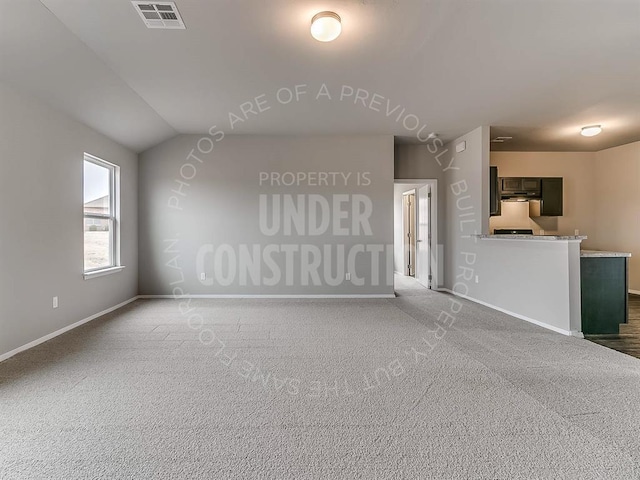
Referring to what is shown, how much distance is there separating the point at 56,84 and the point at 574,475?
16.2ft

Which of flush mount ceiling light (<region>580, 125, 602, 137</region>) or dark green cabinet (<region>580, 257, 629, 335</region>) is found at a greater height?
flush mount ceiling light (<region>580, 125, 602, 137</region>)

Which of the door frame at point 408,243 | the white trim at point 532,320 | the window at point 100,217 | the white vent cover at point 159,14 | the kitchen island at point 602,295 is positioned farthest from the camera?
the door frame at point 408,243

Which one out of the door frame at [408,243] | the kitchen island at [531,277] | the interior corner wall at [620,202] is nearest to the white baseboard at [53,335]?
the kitchen island at [531,277]

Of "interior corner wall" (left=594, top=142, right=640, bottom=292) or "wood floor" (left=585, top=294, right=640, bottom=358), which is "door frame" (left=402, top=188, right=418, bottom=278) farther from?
"wood floor" (left=585, top=294, right=640, bottom=358)

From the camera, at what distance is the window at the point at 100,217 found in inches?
174

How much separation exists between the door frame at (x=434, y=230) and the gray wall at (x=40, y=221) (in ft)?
16.7

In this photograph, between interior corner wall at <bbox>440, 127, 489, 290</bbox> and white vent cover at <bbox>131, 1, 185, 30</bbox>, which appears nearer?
white vent cover at <bbox>131, 1, 185, 30</bbox>

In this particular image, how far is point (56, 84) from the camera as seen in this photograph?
10.7 ft

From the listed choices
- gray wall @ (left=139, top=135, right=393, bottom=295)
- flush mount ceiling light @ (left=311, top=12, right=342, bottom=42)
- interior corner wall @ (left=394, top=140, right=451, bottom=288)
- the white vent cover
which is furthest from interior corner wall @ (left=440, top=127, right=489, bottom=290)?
the white vent cover

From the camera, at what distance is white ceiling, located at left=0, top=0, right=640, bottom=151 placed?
251 centimetres

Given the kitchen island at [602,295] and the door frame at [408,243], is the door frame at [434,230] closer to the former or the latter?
the door frame at [408,243]

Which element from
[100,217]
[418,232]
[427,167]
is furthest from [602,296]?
[100,217]

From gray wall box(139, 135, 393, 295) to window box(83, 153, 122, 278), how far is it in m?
0.64

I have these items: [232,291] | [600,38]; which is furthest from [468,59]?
[232,291]
